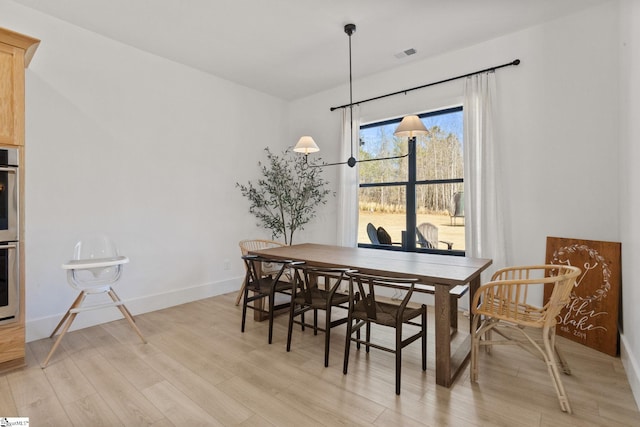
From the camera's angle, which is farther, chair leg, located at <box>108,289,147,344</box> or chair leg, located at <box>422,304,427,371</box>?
chair leg, located at <box>108,289,147,344</box>

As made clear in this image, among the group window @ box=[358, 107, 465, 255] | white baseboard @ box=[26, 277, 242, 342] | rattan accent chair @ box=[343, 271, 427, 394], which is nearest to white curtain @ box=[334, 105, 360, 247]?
window @ box=[358, 107, 465, 255]

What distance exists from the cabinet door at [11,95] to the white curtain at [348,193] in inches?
132

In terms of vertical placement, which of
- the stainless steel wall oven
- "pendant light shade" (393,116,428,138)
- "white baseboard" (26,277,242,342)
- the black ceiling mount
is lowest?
"white baseboard" (26,277,242,342)

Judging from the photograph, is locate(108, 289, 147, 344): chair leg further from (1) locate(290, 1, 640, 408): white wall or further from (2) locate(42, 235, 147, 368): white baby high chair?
(1) locate(290, 1, 640, 408): white wall

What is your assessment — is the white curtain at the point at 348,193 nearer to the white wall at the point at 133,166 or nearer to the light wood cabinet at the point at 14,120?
the white wall at the point at 133,166

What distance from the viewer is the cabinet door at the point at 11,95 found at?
2.36 metres

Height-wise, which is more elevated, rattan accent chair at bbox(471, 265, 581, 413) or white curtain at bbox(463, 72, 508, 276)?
white curtain at bbox(463, 72, 508, 276)

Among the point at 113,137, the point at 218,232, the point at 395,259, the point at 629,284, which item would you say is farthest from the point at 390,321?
the point at 113,137

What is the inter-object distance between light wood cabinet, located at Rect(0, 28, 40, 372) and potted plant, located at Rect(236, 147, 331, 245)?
8.67ft

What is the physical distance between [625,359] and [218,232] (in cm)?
427

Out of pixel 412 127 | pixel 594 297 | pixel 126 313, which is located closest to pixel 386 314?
pixel 412 127

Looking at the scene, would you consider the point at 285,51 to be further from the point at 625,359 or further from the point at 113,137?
the point at 625,359

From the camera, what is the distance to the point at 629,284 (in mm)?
2314

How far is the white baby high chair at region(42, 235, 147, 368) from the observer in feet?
8.51
